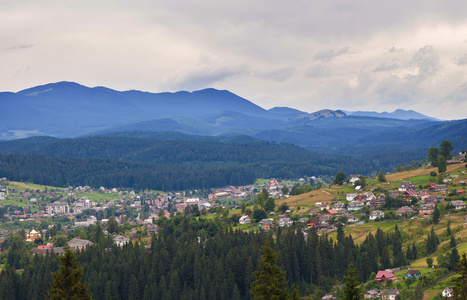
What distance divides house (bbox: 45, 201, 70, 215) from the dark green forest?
88.6 m

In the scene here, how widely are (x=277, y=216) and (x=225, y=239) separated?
2900cm

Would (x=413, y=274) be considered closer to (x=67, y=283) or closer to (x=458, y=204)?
A: (x=458, y=204)

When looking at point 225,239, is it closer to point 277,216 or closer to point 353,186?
point 277,216

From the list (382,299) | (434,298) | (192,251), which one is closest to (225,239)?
(192,251)

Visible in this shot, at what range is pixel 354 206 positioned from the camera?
102 meters

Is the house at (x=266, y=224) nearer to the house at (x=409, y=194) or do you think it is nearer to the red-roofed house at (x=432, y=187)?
the house at (x=409, y=194)

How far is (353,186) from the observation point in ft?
395

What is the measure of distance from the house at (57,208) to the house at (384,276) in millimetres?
125064

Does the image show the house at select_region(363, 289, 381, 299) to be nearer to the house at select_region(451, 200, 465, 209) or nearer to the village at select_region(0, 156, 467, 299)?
the village at select_region(0, 156, 467, 299)

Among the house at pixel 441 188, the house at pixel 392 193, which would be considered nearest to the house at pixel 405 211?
the house at pixel 392 193

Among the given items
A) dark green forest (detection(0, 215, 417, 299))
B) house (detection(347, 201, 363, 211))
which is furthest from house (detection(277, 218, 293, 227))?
dark green forest (detection(0, 215, 417, 299))

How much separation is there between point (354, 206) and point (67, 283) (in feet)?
266

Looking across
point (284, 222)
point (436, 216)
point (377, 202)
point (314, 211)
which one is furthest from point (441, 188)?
point (284, 222)

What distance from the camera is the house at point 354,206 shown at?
101 m
